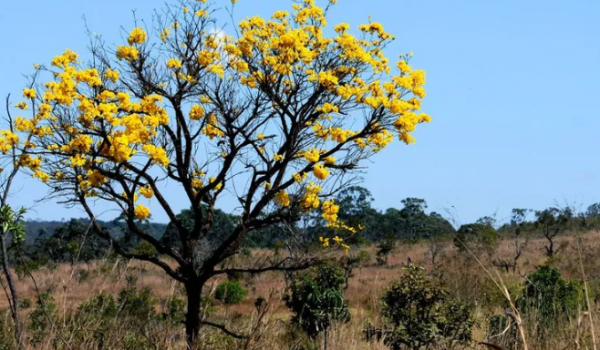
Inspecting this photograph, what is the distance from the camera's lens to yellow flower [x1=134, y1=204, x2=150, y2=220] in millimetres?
10211

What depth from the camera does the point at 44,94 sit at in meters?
9.62

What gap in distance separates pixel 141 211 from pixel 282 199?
1883 millimetres

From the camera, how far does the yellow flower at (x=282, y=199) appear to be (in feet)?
34.7

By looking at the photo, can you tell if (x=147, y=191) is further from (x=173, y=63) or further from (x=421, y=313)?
(x=421, y=313)

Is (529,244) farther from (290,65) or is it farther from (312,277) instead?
(290,65)

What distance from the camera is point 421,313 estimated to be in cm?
905

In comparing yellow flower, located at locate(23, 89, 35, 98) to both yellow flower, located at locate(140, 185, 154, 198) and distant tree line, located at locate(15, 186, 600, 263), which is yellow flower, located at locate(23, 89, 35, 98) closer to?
yellow flower, located at locate(140, 185, 154, 198)

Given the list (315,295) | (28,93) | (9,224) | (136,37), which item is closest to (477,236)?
(315,295)

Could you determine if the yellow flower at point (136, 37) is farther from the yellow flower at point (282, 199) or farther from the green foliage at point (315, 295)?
the green foliage at point (315, 295)

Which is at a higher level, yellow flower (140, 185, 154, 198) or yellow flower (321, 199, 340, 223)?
yellow flower (140, 185, 154, 198)

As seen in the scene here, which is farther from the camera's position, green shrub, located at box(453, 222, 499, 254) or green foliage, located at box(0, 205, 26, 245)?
green shrub, located at box(453, 222, 499, 254)

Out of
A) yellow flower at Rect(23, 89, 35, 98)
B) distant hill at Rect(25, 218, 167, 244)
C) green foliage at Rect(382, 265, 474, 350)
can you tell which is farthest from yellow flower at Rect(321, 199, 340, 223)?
distant hill at Rect(25, 218, 167, 244)

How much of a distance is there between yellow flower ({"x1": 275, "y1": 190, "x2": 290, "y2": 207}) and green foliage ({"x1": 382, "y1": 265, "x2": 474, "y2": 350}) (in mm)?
2066

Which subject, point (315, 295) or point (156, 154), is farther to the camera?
point (315, 295)
